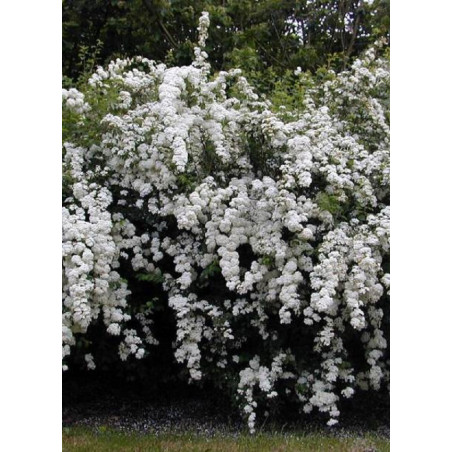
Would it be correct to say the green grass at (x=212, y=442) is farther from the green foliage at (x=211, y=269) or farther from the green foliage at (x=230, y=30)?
the green foliage at (x=230, y=30)

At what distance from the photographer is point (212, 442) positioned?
357 centimetres

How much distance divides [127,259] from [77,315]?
0.78 metres

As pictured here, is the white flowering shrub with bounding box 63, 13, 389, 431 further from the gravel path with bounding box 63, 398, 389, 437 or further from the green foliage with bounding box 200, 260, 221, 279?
the gravel path with bounding box 63, 398, 389, 437

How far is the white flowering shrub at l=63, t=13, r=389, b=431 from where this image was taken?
3600mm

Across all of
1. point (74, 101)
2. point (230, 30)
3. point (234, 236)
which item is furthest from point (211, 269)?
point (230, 30)

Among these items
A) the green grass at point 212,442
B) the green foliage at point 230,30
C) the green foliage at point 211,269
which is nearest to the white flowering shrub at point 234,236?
the green foliage at point 211,269

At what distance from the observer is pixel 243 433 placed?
3785 mm

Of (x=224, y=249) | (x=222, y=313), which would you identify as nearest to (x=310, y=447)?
(x=222, y=313)

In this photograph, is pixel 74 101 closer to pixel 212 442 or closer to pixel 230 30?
pixel 212 442

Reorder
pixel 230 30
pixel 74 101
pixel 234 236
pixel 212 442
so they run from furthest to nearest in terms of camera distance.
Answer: pixel 230 30 < pixel 74 101 < pixel 234 236 < pixel 212 442

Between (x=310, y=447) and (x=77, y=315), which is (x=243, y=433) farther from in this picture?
(x=77, y=315)

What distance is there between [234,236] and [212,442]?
1077mm

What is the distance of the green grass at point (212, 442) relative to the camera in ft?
11.4
